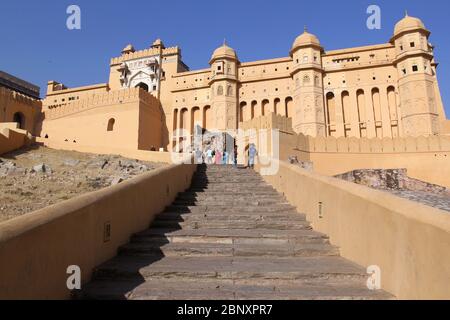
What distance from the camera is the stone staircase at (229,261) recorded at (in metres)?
3.78

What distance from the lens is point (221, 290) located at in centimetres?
383

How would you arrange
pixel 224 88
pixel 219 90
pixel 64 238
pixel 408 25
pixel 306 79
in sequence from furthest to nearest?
pixel 219 90 < pixel 224 88 < pixel 306 79 < pixel 408 25 < pixel 64 238

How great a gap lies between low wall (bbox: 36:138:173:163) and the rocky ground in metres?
0.92

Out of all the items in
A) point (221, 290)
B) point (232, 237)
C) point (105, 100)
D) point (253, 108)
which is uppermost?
point (105, 100)

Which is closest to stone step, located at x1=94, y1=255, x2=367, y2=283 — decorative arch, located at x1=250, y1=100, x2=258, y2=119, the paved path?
the paved path

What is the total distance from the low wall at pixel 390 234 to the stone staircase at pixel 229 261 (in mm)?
241

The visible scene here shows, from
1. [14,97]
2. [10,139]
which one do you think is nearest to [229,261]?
[10,139]

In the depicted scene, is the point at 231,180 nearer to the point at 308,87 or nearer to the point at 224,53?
the point at 308,87

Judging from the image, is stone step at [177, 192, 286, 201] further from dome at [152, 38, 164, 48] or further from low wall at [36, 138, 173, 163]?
dome at [152, 38, 164, 48]

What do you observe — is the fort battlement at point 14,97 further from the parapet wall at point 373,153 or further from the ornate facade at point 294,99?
the parapet wall at point 373,153

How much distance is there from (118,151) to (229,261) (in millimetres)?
22368

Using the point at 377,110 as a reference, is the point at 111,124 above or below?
below
